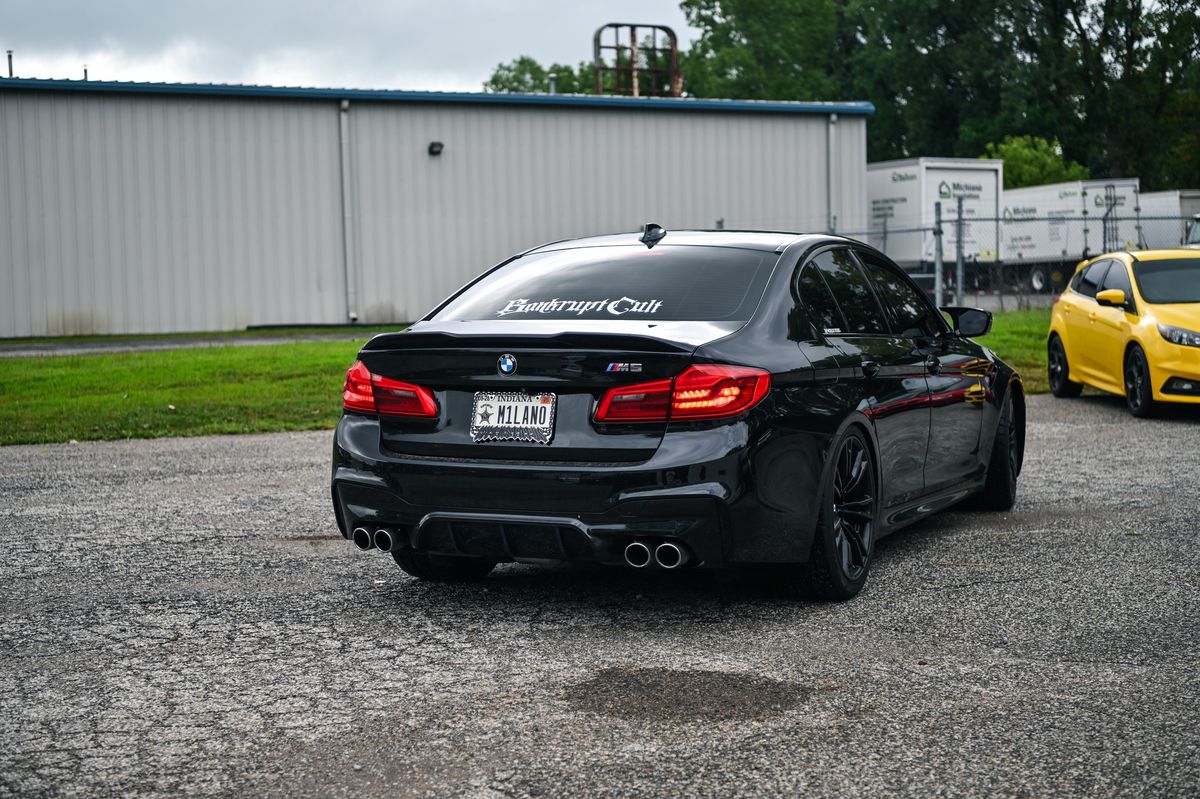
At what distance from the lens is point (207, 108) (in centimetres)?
2959

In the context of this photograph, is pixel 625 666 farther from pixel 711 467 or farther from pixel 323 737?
pixel 323 737

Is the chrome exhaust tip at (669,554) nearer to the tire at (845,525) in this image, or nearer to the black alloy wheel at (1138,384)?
the tire at (845,525)

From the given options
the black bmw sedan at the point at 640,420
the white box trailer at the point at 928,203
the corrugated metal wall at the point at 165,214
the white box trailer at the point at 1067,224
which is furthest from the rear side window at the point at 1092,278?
the white box trailer at the point at 1067,224

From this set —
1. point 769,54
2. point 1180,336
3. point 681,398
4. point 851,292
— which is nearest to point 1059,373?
point 1180,336

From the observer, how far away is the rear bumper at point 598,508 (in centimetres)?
520

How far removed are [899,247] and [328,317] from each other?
12974mm

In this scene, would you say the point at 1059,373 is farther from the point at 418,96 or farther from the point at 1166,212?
the point at 1166,212

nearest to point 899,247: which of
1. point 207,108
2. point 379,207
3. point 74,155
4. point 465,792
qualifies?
point 379,207

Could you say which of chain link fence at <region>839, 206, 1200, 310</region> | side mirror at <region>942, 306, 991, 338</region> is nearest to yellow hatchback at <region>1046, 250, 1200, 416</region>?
side mirror at <region>942, 306, 991, 338</region>

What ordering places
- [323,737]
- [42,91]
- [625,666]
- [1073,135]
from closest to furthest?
[323,737]
[625,666]
[42,91]
[1073,135]

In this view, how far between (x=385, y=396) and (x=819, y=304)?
183 cm

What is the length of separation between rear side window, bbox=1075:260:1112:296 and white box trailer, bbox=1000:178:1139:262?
21270 millimetres

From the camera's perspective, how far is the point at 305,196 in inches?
1193

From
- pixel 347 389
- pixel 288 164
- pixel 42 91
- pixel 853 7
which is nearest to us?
pixel 347 389
